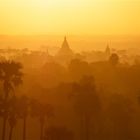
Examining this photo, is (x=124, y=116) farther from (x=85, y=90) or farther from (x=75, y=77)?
(x=75, y=77)

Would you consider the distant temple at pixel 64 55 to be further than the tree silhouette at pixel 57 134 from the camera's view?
Yes

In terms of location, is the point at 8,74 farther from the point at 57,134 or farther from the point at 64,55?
the point at 64,55

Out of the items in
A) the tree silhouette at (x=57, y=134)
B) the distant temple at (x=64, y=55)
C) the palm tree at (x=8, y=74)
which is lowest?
the tree silhouette at (x=57, y=134)

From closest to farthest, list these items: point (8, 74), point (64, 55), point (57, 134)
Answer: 1. point (57, 134)
2. point (8, 74)
3. point (64, 55)

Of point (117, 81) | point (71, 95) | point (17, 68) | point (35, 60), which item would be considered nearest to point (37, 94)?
point (71, 95)

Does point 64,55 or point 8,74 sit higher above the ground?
point 64,55

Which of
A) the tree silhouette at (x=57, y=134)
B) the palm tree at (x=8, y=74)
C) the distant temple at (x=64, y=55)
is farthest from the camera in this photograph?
the distant temple at (x=64, y=55)

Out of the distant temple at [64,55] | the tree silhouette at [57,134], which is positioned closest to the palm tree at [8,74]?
the tree silhouette at [57,134]

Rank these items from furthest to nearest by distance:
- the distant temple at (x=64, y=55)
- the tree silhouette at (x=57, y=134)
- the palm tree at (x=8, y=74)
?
the distant temple at (x=64, y=55)
the palm tree at (x=8, y=74)
the tree silhouette at (x=57, y=134)

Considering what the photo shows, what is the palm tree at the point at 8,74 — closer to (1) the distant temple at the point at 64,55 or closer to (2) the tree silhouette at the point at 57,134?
(2) the tree silhouette at the point at 57,134

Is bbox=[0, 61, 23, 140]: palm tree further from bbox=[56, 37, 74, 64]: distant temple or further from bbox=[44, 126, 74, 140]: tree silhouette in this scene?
bbox=[56, 37, 74, 64]: distant temple

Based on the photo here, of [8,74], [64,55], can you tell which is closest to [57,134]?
[8,74]

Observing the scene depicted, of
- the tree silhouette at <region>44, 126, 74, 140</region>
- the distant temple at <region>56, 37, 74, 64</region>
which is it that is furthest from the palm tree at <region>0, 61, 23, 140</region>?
the distant temple at <region>56, 37, 74, 64</region>

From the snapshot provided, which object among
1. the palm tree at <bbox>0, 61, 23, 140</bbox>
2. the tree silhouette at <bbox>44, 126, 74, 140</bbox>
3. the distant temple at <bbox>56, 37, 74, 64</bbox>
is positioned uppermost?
the distant temple at <bbox>56, 37, 74, 64</bbox>
